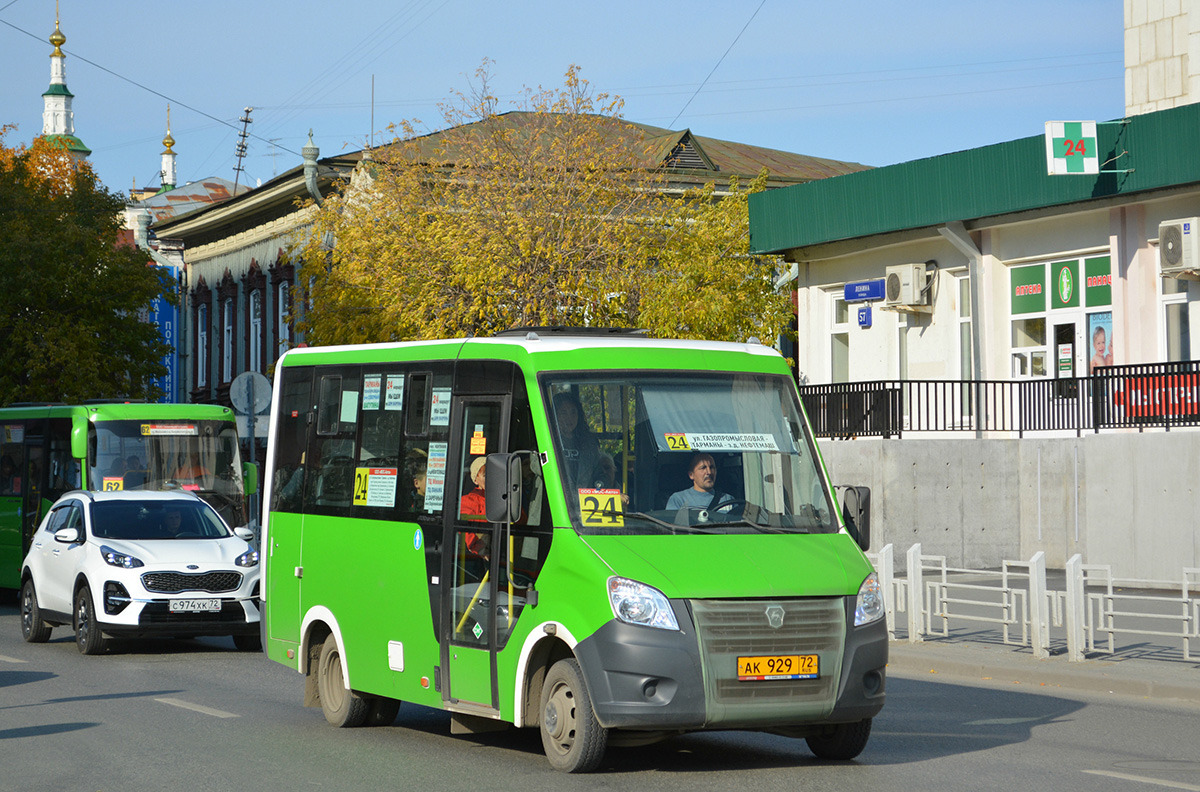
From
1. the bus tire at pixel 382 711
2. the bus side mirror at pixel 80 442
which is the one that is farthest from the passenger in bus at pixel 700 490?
the bus side mirror at pixel 80 442

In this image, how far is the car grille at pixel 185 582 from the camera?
16.7m

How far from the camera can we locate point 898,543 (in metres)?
27.0

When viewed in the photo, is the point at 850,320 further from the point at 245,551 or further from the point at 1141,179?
the point at 245,551

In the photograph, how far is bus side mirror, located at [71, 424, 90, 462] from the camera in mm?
23609

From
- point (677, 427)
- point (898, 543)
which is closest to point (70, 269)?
point (898, 543)

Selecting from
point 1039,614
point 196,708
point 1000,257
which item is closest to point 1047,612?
point 1039,614

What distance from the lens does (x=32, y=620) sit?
1842 centimetres

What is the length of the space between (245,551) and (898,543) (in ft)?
42.9

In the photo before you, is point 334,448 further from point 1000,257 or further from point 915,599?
point 1000,257

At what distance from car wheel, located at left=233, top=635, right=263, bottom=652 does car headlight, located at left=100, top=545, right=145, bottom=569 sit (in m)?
1.48

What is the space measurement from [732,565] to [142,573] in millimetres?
9763

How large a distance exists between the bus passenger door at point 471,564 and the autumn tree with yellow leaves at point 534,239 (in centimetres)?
1962

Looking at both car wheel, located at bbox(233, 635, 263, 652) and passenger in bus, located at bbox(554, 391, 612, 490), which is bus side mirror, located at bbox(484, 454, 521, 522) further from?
car wheel, located at bbox(233, 635, 263, 652)

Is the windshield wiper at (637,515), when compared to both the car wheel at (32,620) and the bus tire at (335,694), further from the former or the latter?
the car wheel at (32,620)
